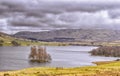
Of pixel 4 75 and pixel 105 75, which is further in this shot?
pixel 4 75

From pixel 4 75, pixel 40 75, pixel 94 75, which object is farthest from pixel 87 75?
pixel 4 75

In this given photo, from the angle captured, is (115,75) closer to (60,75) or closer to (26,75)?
(60,75)

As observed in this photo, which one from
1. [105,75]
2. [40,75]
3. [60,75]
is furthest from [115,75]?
[40,75]

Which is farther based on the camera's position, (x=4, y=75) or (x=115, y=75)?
(x=4, y=75)

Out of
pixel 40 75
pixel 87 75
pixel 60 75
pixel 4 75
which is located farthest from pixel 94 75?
pixel 4 75

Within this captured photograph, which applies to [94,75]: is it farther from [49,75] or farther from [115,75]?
[49,75]

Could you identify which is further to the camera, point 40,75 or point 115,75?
point 40,75

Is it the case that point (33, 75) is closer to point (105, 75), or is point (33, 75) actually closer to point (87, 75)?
point (87, 75)

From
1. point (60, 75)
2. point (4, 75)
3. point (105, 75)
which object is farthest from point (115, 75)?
point (4, 75)

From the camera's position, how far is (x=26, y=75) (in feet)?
224

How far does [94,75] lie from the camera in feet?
216

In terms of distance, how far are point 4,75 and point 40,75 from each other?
9.75 m

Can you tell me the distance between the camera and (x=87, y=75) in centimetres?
6731

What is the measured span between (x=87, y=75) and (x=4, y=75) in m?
21.8
